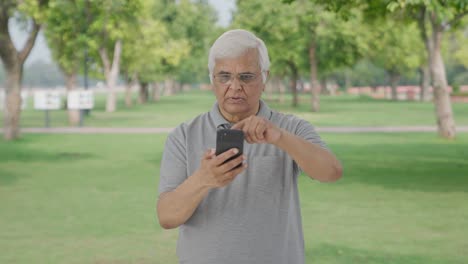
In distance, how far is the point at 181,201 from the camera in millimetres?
2816

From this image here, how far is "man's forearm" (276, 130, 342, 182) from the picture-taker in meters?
2.76

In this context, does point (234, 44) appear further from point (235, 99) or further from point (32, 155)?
point (32, 155)

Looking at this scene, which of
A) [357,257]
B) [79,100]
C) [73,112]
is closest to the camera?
[357,257]

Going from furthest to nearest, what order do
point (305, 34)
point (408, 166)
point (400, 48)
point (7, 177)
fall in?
point (400, 48)
point (305, 34)
point (408, 166)
point (7, 177)

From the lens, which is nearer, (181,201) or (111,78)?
(181,201)

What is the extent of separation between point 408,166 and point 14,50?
13291 mm

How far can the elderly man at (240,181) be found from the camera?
2.87m

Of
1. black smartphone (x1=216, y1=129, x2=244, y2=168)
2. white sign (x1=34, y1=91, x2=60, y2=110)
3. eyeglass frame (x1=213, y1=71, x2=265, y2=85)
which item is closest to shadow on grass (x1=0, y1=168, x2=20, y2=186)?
eyeglass frame (x1=213, y1=71, x2=265, y2=85)

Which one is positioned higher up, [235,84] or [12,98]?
[235,84]

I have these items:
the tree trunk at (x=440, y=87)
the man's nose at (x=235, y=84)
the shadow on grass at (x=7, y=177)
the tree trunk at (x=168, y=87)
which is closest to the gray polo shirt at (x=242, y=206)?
the man's nose at (x=235, y=84)

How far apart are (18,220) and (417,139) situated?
15.9 m

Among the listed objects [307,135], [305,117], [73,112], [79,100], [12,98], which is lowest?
[305,117]

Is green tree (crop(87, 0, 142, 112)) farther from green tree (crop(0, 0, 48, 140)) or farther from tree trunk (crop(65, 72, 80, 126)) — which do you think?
green tree (crop(0, 0, 48, 140))

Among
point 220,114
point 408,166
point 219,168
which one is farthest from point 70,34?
point 219,168
